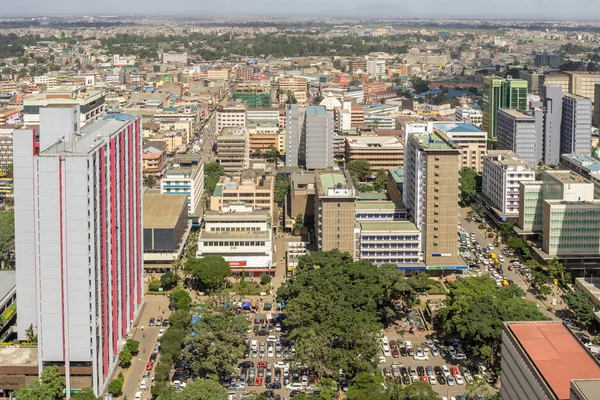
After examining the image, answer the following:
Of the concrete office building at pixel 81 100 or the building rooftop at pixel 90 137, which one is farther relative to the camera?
the concrete office building at pixel 81 100

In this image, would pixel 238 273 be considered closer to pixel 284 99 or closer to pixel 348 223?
pixel 348 223

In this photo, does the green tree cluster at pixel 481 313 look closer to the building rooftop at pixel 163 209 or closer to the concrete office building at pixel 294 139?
the building rooftop at pixel 163 209

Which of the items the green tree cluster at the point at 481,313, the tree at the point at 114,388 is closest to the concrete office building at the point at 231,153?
the green tree cluster at the point at 481,313

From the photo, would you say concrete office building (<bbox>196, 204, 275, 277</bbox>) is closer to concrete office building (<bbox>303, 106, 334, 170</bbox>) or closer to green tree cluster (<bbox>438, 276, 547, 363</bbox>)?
green tree cluster (<bbox>438, 276, 547, 363</bbox>)

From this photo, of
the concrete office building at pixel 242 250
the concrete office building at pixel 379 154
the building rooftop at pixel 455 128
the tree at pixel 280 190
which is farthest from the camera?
the concrete office building at pixel 379 154

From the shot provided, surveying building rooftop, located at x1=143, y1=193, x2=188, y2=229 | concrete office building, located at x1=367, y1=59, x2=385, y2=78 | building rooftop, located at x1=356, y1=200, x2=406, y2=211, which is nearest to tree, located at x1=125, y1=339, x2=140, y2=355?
building rooftop, located at x1=143, y1=193, x2=188, y2=229

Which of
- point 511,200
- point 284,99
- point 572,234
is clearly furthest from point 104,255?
point 284,99
